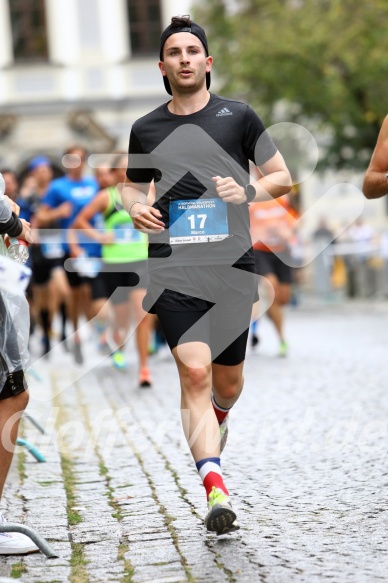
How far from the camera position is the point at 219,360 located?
18.9 feet

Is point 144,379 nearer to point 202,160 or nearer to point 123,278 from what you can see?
point 123,278

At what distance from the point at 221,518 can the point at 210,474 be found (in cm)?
30

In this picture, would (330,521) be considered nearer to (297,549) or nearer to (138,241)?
(297,549)

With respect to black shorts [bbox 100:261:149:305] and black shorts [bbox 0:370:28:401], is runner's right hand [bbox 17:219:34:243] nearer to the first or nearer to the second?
black shorts [bbox 0:370:28:401]

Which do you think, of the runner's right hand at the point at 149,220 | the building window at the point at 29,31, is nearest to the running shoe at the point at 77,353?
the runner's right hand at the point at 149,220

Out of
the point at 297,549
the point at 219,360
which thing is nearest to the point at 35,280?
the point at 219,360

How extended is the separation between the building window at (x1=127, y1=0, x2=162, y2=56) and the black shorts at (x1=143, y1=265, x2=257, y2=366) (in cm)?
3351

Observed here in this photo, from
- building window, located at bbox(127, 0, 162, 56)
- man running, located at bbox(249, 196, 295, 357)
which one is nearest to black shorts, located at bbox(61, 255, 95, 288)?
man running, located at bbox(249, 196, 295, 357)

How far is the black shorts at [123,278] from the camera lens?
12625 mm

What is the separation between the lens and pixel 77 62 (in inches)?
1513

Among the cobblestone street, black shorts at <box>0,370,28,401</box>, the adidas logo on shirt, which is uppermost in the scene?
the adidas logo on shirt

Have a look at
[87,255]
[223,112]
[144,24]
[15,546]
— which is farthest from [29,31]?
[15,546]

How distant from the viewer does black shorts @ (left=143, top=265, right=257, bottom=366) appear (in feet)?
18.0

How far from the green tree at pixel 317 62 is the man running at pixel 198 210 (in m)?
18.0
